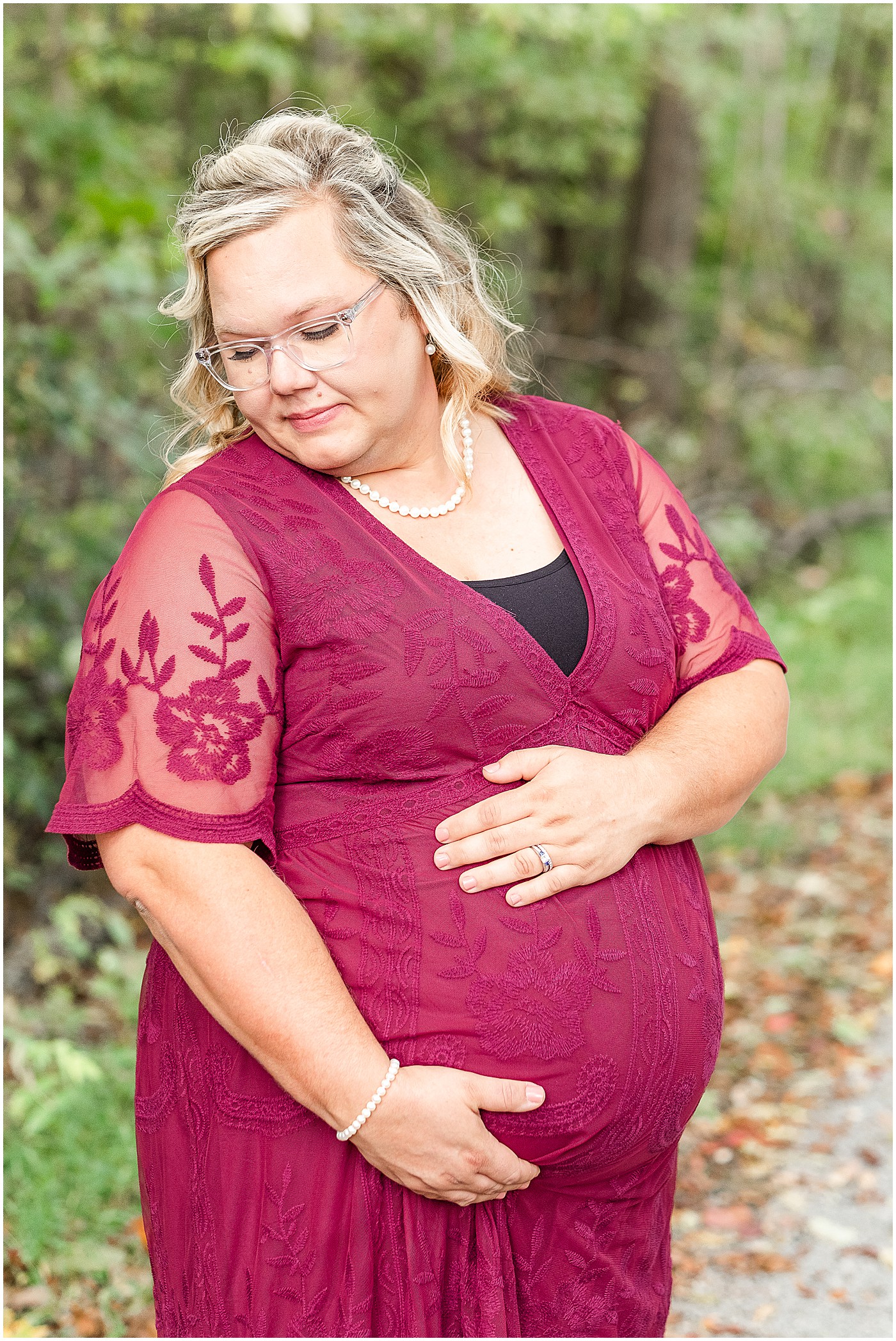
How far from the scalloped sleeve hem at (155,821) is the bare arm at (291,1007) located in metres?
0.02

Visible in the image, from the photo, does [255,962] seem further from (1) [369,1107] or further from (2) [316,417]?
(2) [316,417]

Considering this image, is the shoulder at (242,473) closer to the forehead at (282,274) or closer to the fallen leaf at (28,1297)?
the forehead at (282,274)

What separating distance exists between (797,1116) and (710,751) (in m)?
2.32

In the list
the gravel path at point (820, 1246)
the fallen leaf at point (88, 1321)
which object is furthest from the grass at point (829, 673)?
the fallen leaf at point (88, 1321)

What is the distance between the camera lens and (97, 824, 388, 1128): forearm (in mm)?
1688

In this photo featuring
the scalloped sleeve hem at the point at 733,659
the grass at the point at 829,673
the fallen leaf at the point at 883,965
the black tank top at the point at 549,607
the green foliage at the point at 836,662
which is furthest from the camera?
the green foliage at the point at 836,662

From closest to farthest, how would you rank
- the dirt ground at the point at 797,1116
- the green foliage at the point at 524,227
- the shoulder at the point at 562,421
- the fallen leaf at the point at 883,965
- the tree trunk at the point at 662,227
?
1. the shoulder at the point at 562,421
2. the dirt ground at the point at 797,1116
3. the green foliage at the point at 524,227
4. the fallen leaf at the point at 883,965
5. the tree trunk at the point at 662,227

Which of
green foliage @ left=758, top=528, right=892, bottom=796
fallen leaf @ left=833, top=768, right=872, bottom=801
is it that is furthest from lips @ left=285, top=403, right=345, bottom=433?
fallen leaf @ left=833, top=768, right=872, bottom=801

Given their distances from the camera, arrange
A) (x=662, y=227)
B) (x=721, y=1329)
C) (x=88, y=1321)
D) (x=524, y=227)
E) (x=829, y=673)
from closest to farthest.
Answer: (x=88, y=1321)
(x=721, y=1329)
(x=829, y=673)
(x=524, y=227)
(x=662, y=227)

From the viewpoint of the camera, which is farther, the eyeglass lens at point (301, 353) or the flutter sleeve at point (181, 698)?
the eyeglass lens at point (301, 353)

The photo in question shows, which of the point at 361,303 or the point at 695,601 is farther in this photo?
the point at 695,601

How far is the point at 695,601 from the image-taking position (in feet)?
6.96

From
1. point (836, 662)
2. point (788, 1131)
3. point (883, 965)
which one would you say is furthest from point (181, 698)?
point (836, 662)

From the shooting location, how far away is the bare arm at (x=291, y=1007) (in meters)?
1.69
